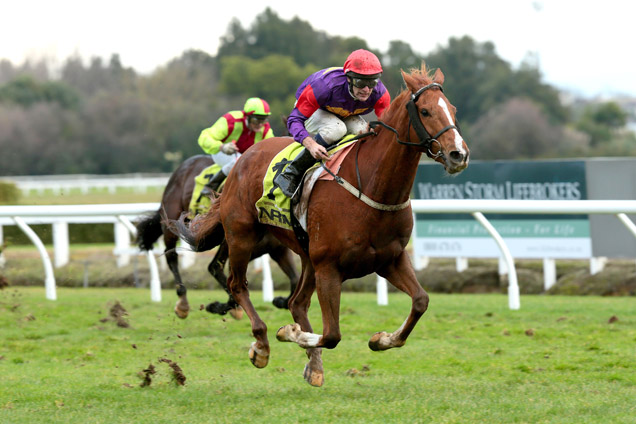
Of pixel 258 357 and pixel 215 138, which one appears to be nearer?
pixel 258 357

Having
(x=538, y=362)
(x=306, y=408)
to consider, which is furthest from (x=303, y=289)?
(x=538, y=362)

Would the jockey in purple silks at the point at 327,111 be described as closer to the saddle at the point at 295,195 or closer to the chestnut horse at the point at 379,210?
the saddle at the point at 295,195

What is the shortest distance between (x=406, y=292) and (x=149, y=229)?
409 cm

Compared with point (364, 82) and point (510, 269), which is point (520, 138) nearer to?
point (510, 269)

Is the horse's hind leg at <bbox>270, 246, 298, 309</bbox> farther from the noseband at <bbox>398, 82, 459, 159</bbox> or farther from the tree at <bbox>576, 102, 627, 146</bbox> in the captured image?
the tree at <bbox>576, 102, 627, 146</bbox>

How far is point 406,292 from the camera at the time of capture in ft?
15.0

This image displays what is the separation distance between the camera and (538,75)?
134 feet

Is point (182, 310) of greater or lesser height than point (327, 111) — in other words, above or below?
below

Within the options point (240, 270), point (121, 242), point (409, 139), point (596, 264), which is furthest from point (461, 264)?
point (409, 139)

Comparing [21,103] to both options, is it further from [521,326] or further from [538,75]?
[521,326]

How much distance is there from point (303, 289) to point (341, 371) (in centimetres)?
56

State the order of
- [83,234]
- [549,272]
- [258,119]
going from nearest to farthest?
1. [258,119]
2. [549,272]
3. [83,234]

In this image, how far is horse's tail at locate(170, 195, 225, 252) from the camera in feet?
18.8

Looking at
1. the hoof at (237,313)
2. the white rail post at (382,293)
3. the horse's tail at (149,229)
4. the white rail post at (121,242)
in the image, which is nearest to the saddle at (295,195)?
the hoof at (237,313)
